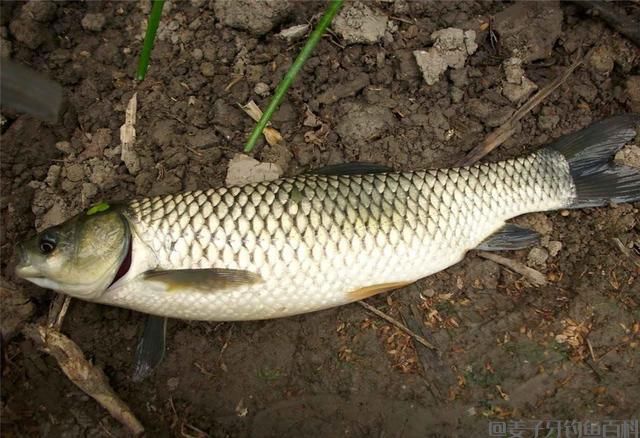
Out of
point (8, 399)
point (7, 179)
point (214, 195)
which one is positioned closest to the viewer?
point (214, 195)

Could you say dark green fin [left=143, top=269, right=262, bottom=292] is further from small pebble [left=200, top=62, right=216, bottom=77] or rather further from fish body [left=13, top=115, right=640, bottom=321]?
small pebble [left=200, top=62, right=216, bottom=77]

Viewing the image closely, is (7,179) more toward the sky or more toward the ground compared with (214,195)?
more toward the ground

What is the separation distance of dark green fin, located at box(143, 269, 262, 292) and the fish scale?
5cm

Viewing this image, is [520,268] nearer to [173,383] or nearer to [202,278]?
[202,278]

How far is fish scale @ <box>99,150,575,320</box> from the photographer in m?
2.86

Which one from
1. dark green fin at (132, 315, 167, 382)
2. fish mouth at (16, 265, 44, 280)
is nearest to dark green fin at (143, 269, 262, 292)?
dark green fin at (132, 315, 167, 382)

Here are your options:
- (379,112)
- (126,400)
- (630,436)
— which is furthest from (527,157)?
(126,400)

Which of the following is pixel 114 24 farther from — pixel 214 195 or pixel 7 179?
pixel 214 195

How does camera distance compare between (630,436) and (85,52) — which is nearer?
(630,436)

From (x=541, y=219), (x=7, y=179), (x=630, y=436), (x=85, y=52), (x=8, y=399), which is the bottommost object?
(x=8, y=399)

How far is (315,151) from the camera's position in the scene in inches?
139

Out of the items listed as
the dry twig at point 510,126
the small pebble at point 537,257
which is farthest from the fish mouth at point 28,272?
the small pebble at point 537,257

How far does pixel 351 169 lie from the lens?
129 inches

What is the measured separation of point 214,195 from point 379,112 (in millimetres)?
1235
